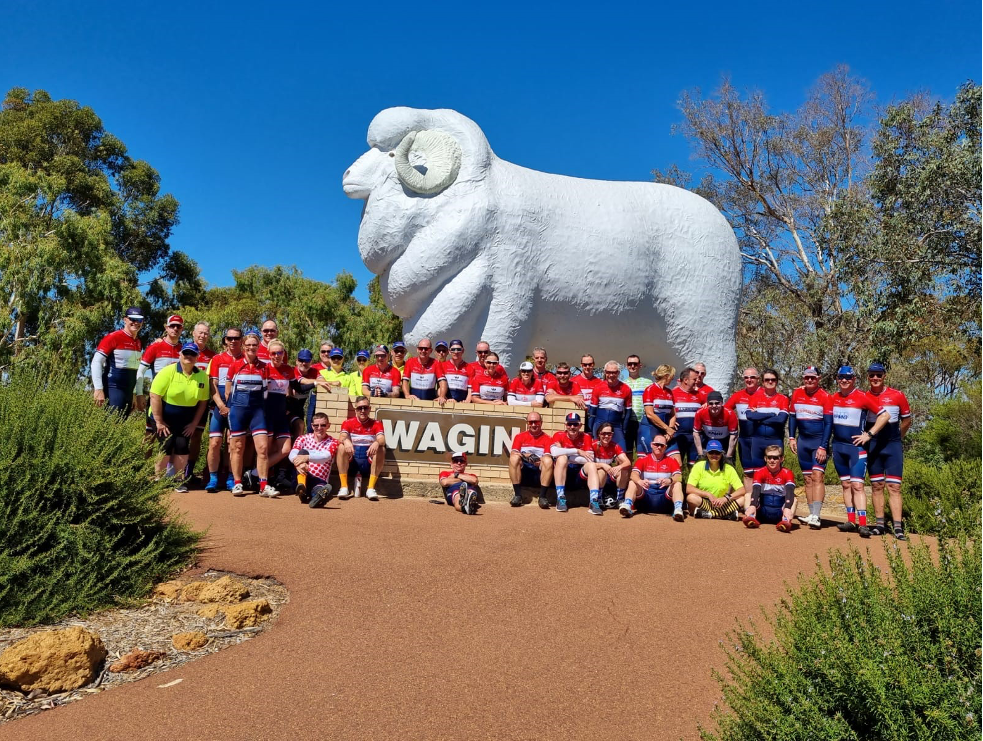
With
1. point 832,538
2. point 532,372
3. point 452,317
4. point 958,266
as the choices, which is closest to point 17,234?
point 452,317

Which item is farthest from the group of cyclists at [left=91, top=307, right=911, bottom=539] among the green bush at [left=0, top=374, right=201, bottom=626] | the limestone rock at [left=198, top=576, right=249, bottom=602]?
the limestone rock at [left=198, top=576, right=249, bottom=602]

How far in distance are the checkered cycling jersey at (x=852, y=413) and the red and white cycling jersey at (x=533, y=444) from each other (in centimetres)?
261

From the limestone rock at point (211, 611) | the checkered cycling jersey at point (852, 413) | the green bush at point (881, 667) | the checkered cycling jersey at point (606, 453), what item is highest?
the checkered cycling jersey at point (852, 413)

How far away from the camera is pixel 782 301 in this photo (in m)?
21.3

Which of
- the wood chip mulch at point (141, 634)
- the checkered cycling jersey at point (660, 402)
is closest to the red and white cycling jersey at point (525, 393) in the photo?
the checkered cycling jersey at point (660, 402)

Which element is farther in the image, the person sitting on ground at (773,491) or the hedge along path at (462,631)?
the person sitting on ground at (773,491)

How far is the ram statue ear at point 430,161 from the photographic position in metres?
8.87

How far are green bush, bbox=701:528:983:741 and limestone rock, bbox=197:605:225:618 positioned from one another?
264 centimetres

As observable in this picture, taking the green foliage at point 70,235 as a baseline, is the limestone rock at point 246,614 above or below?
below

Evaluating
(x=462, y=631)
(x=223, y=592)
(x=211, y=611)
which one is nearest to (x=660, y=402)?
(x=462, y=631)

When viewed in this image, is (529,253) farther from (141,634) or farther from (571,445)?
(141,634)

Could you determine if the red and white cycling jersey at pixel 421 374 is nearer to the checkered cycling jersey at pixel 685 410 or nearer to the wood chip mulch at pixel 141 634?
the checkered cycling jersey at pixel 685 410

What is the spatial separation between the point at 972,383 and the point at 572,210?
13.5m

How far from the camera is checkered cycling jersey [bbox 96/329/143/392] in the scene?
7262 mm
